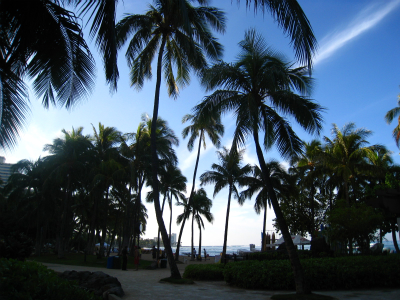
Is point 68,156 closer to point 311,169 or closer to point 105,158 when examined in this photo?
point 105,158

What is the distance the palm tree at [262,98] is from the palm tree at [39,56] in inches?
243

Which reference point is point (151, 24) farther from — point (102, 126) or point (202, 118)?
point (102, 126)

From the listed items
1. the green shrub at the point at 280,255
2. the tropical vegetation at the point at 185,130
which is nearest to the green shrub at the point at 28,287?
the tropical vegetation at the point at 185,130

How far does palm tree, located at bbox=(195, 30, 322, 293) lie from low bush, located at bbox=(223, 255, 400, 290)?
2526 millimetres

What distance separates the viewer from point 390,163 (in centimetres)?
3641

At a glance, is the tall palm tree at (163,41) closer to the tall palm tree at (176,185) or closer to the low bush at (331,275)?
the low bush at (331,275)

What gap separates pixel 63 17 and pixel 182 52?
11.5m

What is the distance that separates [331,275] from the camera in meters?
11.0

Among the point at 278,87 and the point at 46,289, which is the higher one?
the point at 278,87

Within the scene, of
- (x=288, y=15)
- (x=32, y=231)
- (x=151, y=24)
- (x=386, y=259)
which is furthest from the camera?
(x=32, y=231)

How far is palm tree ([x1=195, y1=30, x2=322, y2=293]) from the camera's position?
1103cm

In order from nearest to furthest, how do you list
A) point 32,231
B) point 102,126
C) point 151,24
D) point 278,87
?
point 278,87
point 151,24
point 102,126
point 32,231

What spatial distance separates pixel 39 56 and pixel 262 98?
834 cm

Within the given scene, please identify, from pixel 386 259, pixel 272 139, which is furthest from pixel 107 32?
pixel 386 259
